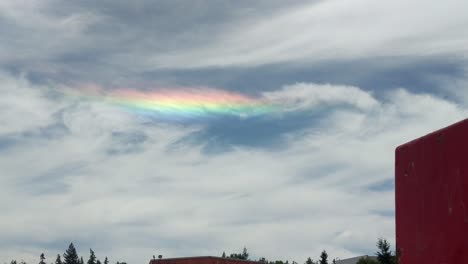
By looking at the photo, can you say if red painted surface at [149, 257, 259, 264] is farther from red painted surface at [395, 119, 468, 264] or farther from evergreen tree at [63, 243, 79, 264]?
evergreen tree at [63, 243, 79, 264]

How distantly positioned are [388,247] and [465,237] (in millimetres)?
59205

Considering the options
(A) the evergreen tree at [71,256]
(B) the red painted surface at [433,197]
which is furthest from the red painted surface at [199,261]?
(A) the evergreen tree at [71,256]

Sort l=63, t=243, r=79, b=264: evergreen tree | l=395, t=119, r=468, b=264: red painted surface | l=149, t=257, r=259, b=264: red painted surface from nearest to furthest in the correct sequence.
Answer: l=395, t=119, r=468, b=264: red painted surface
l=149, t=257, r=259, b=264: red painted surface
l=63, t=243, r=79, b=264: evergreen tree

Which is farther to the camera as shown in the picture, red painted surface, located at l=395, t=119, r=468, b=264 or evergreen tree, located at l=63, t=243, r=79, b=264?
evergreen tree, located at l=63, t=243, r=79, b=264

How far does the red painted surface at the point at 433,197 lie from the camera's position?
4.95 metres

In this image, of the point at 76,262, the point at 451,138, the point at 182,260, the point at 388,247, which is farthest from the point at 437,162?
the point at 76,262

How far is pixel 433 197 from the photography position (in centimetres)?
532

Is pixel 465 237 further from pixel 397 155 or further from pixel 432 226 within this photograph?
pixel 397 155

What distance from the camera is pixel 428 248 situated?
5395 mm

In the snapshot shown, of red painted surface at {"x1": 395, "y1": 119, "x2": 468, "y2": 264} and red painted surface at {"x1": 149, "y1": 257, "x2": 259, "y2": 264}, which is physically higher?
red painted surface at {"x1": 149, "y1": 257, "x2": 259, "y2": 264}

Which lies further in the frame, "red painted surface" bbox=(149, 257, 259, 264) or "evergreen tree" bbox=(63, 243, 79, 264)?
"evergreen tree" bbox=(63, 243, 79, 264)

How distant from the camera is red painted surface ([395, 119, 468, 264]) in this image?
16.3 ft

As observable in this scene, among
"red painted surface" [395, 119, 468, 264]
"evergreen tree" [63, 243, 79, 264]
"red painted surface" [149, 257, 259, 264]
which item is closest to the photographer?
"red painted surface" [395, 119, 468, 264]

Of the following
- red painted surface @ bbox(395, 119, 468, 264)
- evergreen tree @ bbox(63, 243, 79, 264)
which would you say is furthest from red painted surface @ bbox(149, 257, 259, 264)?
evergreen tree @ bbox(63, 243, 79, 264)
